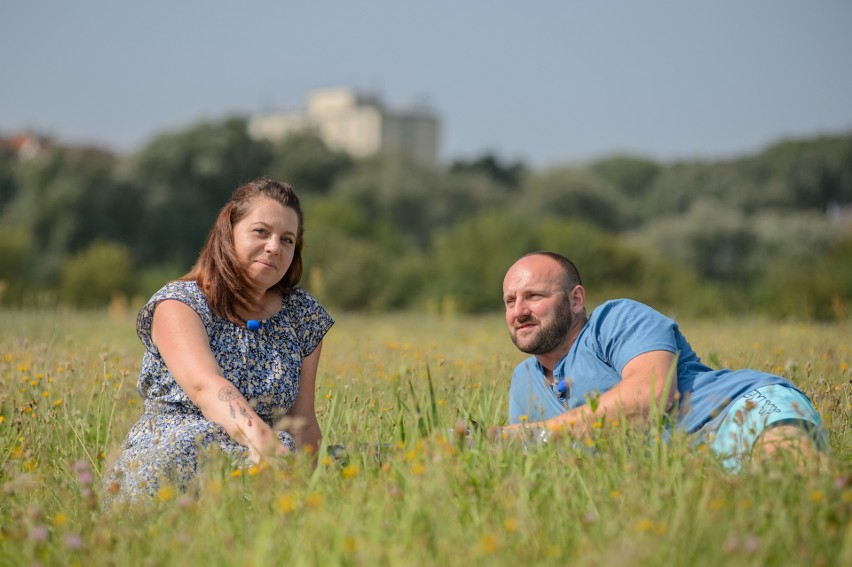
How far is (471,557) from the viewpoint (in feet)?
8.15

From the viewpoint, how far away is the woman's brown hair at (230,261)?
4.27m

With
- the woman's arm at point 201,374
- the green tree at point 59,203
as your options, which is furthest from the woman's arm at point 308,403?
the green tree at point 59,203

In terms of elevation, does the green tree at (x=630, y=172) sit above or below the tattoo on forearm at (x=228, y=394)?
above

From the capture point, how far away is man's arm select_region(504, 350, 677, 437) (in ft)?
11.8

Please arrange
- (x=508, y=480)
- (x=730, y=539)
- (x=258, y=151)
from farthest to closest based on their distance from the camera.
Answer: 1. (x=258, y=151)
2. (x=508, y=480)
3. (x=730, y=539)

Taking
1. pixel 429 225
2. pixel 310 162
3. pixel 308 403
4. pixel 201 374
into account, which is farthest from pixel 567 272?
pixel 310 162

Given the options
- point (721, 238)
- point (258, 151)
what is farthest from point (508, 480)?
point (258, 151)

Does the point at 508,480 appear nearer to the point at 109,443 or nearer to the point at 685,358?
the point at 685,358

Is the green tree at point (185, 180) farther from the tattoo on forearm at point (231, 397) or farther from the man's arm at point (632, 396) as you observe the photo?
the man's arm at point (632, 396)

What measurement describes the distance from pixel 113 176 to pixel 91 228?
3039mm

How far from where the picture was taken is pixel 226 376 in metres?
4.18

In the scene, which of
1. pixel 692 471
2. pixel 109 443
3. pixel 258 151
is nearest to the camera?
pixel 692 471

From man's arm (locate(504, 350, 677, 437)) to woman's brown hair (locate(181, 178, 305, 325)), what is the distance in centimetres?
133

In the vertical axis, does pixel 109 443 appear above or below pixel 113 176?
below
